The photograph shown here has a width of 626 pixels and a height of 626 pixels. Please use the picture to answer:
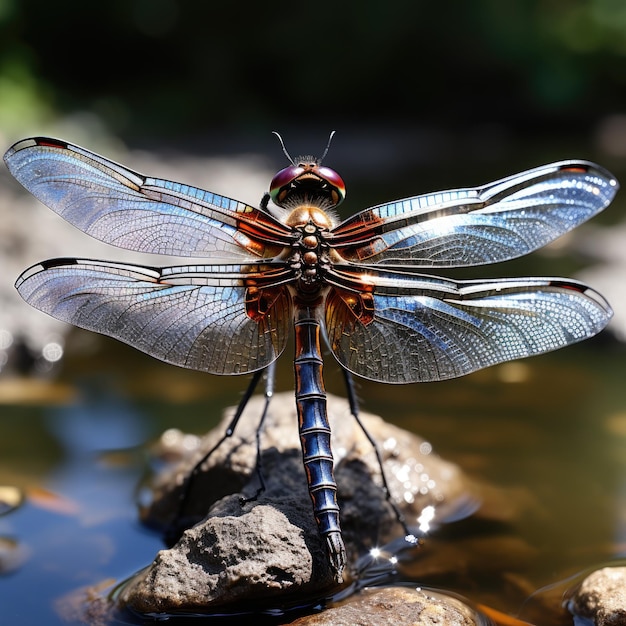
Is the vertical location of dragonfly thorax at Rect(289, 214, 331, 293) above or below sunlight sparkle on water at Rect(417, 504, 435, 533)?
above

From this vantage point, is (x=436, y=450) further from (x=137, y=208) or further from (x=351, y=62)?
(x=351, y=62)

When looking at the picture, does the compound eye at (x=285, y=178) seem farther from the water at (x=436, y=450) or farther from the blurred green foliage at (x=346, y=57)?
the blurred green foliage at (x=346, y=57)

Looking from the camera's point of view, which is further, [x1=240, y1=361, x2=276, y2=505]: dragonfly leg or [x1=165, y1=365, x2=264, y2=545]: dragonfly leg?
[x1=165, y1=365, x2=264, y2=545]: dragonfly leg

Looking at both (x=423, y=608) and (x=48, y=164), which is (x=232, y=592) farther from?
(x=48, y=164)

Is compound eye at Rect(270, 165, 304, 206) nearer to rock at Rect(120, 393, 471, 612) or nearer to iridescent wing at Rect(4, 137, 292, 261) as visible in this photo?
iridescent wing at Rect(4, 137, 292, 261)

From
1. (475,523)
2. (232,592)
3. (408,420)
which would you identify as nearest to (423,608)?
(232,592)

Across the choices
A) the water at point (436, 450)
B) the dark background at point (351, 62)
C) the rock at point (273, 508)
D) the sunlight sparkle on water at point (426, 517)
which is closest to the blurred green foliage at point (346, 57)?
the dark background at point (351, 62)

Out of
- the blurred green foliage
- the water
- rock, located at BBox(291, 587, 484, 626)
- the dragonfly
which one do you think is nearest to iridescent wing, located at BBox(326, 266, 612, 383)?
the dragonfly

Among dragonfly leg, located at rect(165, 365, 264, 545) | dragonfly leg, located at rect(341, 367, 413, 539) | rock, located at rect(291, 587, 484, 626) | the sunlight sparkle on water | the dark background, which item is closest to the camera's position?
rock, located at rect(291, 587, 484, 626)
